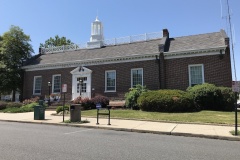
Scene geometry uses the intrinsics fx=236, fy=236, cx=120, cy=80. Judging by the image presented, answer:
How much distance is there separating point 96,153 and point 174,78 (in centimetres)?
1727

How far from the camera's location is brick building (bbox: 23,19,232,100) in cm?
2156

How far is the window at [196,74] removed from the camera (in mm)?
21844

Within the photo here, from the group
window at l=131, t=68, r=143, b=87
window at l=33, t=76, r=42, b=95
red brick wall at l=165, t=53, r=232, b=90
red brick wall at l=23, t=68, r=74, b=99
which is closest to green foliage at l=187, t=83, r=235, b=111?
red brick wall at l=165, t=53, r=232, b=90

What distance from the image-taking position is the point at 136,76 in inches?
960

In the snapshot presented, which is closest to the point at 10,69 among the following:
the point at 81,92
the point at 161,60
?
the point at 81,92

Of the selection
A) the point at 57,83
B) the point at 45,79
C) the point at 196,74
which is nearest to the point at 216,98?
the point at 196,74

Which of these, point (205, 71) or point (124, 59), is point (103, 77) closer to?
point (124, 59)

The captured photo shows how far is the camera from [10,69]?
3039 centimetres

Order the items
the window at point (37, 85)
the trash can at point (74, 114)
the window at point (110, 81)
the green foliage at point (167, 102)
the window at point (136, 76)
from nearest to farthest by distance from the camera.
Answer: the trash can at point (74, 114) → the green foliage at point (167, 102) → the window at point (136, 76) → the window at point (110, 81) → the window at point (37, 85)

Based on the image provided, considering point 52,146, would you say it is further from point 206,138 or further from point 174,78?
point 174,78

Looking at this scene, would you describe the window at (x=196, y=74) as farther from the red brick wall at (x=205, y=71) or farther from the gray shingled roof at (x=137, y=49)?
the gray shingled roof at (x=137, y=49)

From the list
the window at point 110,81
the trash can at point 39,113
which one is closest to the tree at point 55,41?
the window at point 110,81

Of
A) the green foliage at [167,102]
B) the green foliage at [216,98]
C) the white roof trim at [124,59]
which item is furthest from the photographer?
the white roof trim at [124,59]

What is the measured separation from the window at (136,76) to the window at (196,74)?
485 centimetres
